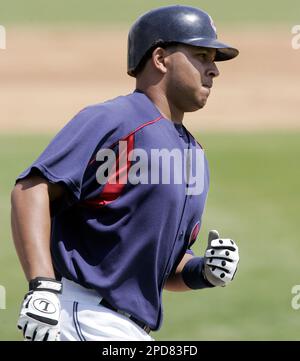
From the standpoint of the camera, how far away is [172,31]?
4.30 metres

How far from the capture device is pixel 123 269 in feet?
13.3

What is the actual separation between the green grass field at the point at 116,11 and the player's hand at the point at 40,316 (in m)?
24.5

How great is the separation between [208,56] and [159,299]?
3.35ft

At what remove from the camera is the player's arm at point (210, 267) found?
14.4 ft

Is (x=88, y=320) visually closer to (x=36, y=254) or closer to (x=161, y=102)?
(x=36, y=254)

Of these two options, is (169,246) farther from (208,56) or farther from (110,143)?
(208,56)

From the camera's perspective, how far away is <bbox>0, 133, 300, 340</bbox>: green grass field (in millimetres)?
8070

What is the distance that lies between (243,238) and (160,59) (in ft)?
22.2

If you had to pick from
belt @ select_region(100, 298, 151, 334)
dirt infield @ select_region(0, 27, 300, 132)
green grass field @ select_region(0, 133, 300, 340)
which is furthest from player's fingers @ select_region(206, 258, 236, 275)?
dirt infield @ select_region(0, 27, 300, 132)

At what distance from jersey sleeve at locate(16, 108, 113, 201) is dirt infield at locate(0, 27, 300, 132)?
46.5 feet

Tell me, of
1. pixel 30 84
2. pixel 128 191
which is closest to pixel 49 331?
pixel 128 191

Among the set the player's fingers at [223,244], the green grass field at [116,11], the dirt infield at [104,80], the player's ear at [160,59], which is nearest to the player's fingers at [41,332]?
the player's fingers at [223,244]

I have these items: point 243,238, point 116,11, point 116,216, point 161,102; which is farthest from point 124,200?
point 116,11
